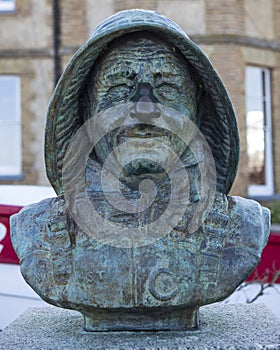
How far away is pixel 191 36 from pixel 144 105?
35.5ft

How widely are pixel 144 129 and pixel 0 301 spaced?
3.29 m

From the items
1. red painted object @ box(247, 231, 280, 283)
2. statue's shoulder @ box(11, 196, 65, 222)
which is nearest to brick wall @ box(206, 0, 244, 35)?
red painted object @ box(247, 231, 280, 283)

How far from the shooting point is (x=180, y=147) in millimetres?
3113

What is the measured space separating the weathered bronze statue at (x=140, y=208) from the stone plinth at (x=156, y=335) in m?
0.09

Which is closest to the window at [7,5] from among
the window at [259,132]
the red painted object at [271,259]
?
the window at [259,132]

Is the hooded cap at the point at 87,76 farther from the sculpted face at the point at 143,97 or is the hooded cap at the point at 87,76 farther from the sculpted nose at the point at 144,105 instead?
the sculpted nose at the point at 144,105

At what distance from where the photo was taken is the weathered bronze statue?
9.82ft

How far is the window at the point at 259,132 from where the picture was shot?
14.4 metres

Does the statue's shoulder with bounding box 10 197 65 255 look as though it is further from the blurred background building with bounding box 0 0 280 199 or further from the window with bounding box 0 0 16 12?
the window with bounding box 0 0 16 12

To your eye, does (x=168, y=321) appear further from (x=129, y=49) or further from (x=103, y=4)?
(x=103, y=4)

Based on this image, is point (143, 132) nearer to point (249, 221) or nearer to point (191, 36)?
point (249, 221)

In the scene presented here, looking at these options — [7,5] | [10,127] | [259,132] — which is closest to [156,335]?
[259,132]

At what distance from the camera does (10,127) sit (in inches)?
573

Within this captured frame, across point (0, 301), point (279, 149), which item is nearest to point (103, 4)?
point (279, 149)
